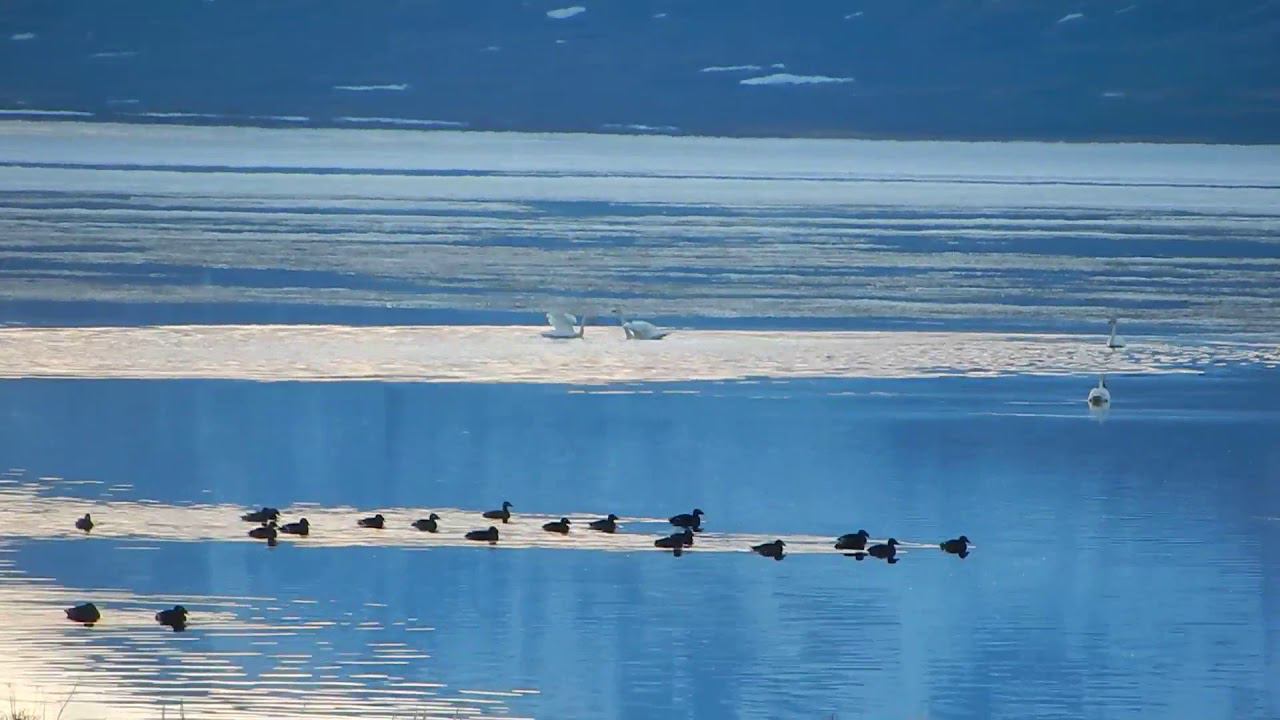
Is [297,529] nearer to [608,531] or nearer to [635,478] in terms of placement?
[608,531]

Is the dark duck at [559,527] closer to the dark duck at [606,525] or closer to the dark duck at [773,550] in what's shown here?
the dark duck at [606,525]

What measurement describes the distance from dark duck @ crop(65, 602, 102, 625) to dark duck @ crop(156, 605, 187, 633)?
29 centimetres

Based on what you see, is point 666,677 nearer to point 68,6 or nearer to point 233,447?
point 233,447

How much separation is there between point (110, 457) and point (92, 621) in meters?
4.80

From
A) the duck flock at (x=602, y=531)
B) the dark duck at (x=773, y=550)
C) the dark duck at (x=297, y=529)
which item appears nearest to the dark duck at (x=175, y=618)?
the duck flock at (x=602, y=531)

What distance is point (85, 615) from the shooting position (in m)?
11.9

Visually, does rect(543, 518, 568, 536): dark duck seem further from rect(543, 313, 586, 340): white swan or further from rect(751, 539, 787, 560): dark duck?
rect(543, 313, 586, 340): white swan

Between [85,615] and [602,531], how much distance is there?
3.45m

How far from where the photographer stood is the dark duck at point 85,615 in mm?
11875

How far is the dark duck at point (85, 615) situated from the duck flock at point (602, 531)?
6.68 ft

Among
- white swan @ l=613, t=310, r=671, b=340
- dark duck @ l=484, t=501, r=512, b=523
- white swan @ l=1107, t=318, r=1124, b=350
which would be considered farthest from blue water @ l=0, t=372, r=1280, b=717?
white swan @ l=613, t=310, r=671, b=340

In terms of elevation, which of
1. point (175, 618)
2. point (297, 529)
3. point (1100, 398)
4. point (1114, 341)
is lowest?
point (175, 618)

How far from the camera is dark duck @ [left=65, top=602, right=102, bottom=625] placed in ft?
39.0

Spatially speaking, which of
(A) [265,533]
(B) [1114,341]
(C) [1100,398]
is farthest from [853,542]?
(B) [1114,341]
